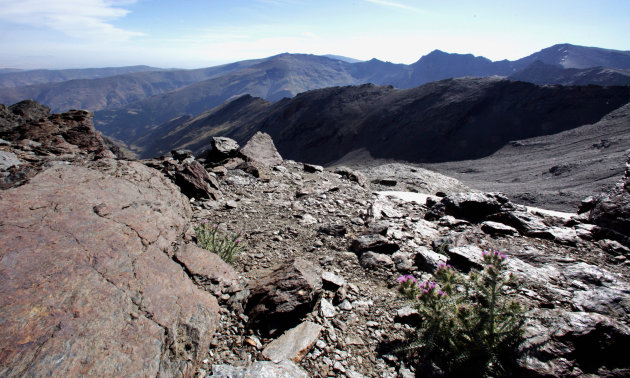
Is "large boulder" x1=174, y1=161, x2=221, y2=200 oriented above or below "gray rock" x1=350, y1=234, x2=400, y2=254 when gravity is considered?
above

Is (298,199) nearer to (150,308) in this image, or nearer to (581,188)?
(150,308)

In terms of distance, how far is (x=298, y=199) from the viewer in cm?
743

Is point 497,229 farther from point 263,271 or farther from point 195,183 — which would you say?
point 195,183

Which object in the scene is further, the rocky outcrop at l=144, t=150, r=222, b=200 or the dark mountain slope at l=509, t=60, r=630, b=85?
the dark mountain slope at l=509, t=60, r=630, b=85

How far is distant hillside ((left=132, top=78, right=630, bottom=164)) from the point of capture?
45.3m

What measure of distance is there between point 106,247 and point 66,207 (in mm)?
884

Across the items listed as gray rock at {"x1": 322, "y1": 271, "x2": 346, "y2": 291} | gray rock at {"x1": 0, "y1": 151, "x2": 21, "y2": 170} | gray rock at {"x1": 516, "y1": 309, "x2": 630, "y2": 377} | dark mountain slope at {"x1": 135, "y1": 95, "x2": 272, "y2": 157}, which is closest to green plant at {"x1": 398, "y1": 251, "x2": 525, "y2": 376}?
gray rock at {"x1": 516, "y1": 309, "x2": 630, "y2": 377}

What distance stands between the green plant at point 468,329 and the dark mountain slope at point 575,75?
115 meters

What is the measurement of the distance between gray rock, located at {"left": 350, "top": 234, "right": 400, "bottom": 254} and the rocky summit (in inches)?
1.2

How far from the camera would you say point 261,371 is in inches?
94.8

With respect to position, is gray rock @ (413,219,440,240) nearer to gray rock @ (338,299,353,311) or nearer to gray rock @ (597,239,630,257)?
gray rock @ (338,299,353,311)

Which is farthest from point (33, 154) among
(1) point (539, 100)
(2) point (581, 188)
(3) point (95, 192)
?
(1) point (539, 100)

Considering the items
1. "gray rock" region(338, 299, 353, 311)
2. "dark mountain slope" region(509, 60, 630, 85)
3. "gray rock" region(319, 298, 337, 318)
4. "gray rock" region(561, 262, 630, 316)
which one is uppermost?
"dark mountain slope" region(509, 60, 630, 85)

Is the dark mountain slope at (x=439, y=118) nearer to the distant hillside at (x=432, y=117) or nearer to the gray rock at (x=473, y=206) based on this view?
the distant hillside at (x=432, y=117)
